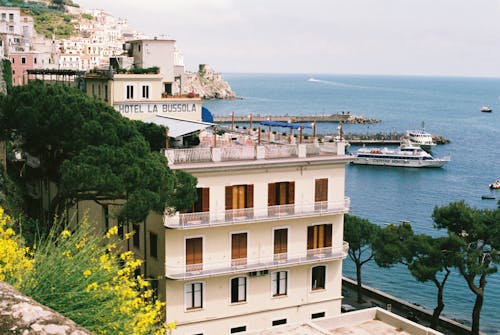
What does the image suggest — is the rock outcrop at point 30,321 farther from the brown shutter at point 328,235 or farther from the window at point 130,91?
the window at point 130,91

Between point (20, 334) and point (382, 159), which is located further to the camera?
point (382, 159)

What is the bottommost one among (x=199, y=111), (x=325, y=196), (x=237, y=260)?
(x=237, y=260)

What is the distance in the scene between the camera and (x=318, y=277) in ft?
96.9

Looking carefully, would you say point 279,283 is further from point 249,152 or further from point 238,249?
point 249,152

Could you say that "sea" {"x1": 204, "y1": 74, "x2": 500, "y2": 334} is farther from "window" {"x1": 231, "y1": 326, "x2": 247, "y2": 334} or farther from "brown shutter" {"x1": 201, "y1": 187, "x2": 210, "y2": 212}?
"brown shutter" {"x1": 201, "y1": 187, "x2": 210, "y2": 212}

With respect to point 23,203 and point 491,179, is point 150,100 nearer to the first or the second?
point 23,203

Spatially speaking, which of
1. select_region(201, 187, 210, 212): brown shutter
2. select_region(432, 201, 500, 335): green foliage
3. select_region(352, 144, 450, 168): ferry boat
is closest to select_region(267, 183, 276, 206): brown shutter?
select_region(201, 187, 210, 212): brown shutter

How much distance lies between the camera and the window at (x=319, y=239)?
28.9 meters

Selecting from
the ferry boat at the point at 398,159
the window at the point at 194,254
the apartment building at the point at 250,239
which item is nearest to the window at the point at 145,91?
the apartment building at the point at 250,239

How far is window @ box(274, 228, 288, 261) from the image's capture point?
2805 cm

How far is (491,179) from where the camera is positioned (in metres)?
96.1

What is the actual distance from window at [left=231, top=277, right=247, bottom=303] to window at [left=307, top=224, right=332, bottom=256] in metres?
3.18

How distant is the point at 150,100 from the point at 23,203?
24.2ft

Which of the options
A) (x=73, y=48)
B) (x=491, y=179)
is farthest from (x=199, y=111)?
(x=73, y=48)
